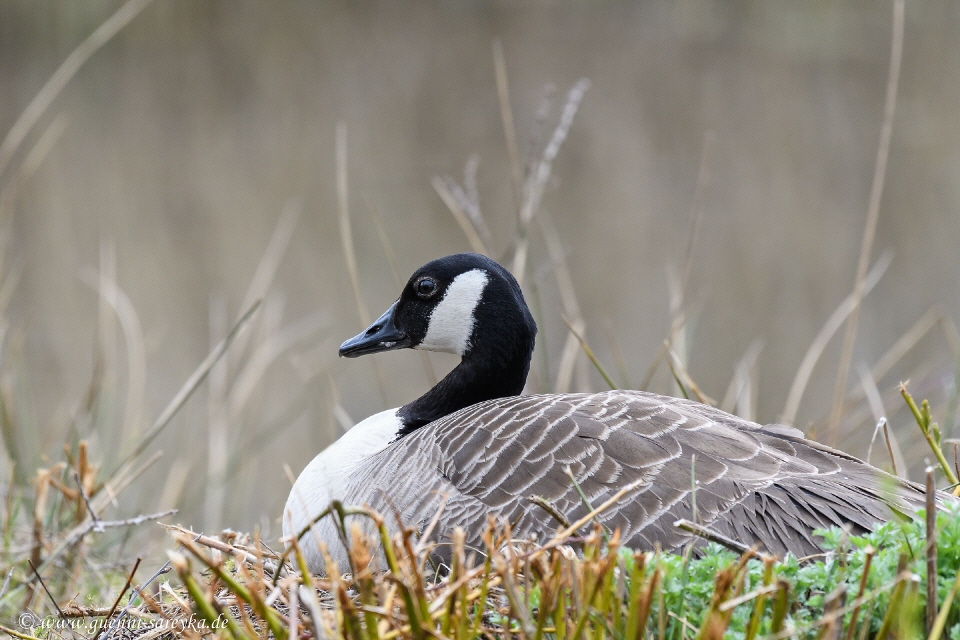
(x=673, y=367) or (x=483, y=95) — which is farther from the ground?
(x=483, y=95)

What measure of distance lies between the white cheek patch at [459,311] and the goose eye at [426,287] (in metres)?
0.05

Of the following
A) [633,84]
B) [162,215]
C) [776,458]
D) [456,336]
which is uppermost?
[633,84]

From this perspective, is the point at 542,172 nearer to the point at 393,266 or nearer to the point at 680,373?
the point at 393,266

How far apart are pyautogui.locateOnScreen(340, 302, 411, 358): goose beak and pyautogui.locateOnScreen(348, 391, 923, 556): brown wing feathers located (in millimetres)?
600

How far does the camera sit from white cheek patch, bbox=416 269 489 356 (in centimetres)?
302

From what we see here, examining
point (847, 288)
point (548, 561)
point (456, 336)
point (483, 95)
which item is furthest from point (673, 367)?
point (483, 95)

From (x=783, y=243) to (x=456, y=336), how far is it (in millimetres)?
5859

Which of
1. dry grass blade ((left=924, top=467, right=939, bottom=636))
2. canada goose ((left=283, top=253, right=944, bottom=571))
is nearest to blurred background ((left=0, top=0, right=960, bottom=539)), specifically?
canada goose ((left=283, top=253, right=944, bottom=571))

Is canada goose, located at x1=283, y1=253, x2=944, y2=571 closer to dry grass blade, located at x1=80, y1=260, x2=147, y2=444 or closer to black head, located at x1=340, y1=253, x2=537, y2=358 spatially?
black head, located at x1=340, y1=253, x2=537, y2=358

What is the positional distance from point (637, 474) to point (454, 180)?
4.01 metres

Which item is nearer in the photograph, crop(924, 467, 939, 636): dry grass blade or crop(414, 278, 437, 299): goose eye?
crop(924, 467, 939, 636): dry grass blade

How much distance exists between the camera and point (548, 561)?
1780 millimetres

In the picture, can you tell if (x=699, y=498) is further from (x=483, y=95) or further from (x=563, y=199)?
(x=483, y=95)

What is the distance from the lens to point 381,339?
3.15 meters
